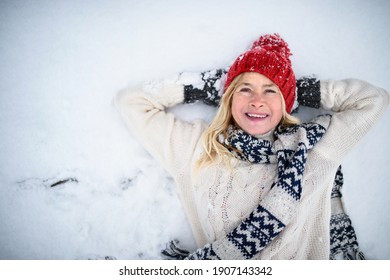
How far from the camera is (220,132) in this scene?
1.42 metres

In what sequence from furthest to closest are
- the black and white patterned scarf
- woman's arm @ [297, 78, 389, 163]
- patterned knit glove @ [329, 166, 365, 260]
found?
patterned knit glove @ [329, 166, 365, 260], woman's arm @ [297, 78, 389, 163], the black and white patterned scarf

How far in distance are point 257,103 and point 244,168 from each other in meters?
0.31

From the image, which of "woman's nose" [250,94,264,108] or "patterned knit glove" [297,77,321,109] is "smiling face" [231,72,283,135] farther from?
"patterned knit glove" [297,77,321,109]

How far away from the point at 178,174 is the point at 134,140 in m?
0.30

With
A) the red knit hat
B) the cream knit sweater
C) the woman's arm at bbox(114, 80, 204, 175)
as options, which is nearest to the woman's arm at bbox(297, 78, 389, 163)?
the cream knit sweater

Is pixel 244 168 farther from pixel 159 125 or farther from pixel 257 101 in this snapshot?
pixel 159 125

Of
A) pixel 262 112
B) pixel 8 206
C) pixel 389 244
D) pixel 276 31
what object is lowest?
pixel 389 244

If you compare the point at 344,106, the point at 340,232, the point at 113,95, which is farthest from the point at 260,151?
the point at 113,95

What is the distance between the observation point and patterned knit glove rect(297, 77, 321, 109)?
1.44 m

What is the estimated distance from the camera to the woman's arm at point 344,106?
136 centimetres
